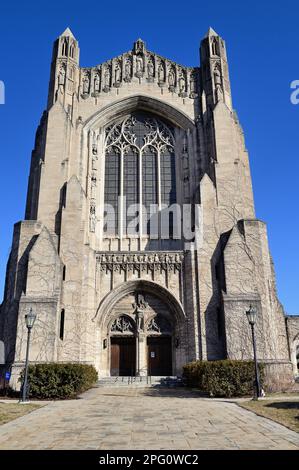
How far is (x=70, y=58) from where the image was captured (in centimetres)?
2738

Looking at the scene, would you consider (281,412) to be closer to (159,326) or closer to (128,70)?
(159,326)

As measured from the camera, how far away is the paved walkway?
6.23 m

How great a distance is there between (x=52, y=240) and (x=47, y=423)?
13.0 m

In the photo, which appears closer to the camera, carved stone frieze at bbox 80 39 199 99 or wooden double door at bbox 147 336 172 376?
wooden double door at bbox 147 336 172 376

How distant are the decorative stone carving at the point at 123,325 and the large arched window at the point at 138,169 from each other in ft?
17.1

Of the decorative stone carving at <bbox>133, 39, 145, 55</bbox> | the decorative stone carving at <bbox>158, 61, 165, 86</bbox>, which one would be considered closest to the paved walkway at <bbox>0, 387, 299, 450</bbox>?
the decorative stone carving at <bbox>158, 61, 165, 86</bbox>

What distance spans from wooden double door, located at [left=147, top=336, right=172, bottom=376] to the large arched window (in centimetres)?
650

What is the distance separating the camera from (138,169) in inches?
1036

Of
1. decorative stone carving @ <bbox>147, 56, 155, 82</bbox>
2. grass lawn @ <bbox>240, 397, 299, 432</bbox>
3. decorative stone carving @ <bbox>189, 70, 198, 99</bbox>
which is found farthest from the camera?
decorative stone carving @ <bbox>147, 56, 155, 82</bbox>

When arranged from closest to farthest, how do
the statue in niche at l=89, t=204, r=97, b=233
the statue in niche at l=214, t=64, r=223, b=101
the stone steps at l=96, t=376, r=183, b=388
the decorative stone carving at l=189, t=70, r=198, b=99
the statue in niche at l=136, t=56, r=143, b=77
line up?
the stone steps at l=96, t=376, r=183, b=388 → the statue in niche at l=89, t=204, r=97, b=233 → the statue in niche at l=214, t=64, r=223, b=101 → the decorative stone carving at l=189, t=70, r=198, b=99 → the statue in niche at l=136, t=56, r=143, b=77

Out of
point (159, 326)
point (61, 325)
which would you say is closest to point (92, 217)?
point (61, 325)

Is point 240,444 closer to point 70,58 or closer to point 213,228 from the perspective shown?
point 213,228

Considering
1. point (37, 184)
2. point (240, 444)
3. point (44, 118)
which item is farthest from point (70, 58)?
point (240, 444)

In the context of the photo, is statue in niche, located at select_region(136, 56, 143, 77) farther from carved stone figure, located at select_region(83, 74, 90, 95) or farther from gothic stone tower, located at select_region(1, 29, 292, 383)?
carved stone figure, located at select_region(83, 74, 90, 95)
